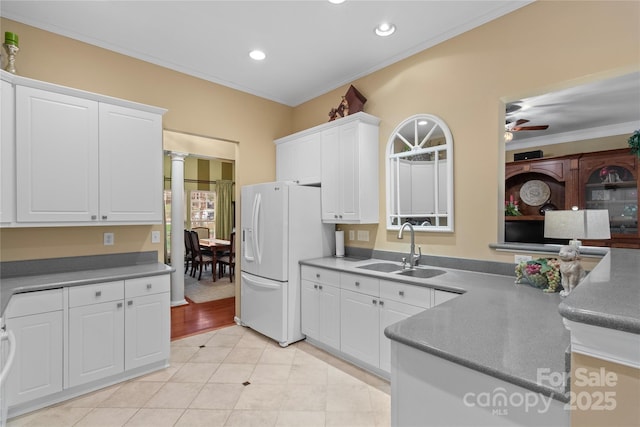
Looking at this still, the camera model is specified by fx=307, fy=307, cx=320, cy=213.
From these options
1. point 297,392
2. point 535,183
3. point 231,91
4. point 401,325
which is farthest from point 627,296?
point 535,183

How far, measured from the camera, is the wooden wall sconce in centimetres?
327

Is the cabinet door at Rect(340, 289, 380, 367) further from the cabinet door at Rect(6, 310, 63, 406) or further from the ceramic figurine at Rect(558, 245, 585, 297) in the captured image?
the cabinet door at Rect(6, 310, 63, 406)

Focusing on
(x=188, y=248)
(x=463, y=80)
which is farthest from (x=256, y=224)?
(x=188, y=248)

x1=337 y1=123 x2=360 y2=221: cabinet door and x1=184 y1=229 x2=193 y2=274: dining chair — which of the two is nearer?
x1=337 y1=123 x2=360 y2=221: cabinet door

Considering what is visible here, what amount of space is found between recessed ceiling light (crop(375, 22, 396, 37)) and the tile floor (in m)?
2.93

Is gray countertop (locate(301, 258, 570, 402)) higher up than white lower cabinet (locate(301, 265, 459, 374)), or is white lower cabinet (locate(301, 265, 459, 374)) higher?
gray countertop (locate(301, 258, 570, 402))

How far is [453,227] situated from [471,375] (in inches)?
71.0

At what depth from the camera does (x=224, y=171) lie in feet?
27.8

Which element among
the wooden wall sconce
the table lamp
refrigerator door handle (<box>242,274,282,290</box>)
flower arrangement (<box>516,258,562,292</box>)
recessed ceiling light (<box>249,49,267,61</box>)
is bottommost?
refrigerator door handle (<box>242,274,282,290</box>)

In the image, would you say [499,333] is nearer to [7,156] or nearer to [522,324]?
[522,324]

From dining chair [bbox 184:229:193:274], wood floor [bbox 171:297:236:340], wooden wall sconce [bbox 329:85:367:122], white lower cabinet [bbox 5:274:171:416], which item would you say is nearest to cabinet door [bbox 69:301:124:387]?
white lower cabinet [bbox 5:274:171:416]

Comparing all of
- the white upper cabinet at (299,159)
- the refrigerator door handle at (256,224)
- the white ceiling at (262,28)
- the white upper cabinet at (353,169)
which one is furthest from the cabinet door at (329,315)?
the white ceiling at (262,28)

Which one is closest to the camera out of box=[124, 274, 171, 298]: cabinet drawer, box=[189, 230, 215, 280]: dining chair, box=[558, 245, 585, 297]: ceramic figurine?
box=[558, 245, 585, 297]: ceramic figurine

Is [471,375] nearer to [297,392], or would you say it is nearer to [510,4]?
[297,392]
